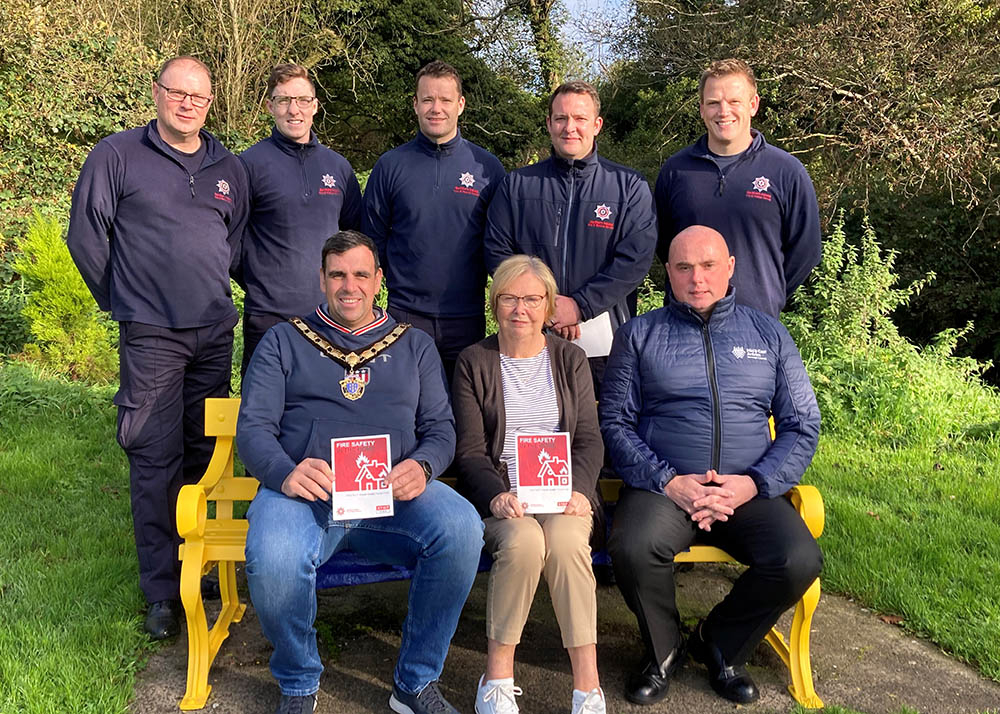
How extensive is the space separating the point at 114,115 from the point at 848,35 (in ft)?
32.9

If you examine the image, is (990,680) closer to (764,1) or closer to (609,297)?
(609,297)

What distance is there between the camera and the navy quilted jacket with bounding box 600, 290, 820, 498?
3.67 meters

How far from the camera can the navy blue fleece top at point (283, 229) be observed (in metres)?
4.70

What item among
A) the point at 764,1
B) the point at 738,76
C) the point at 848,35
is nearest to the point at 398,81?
the point at 764,1

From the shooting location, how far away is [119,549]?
15.9 ft

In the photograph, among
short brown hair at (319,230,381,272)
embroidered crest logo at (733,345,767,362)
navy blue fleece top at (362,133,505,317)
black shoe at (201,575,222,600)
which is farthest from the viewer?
navy blue fleece top at (362,133,505,317)

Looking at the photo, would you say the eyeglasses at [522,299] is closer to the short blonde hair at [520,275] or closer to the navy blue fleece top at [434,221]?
the short blonde hair at [520,275]

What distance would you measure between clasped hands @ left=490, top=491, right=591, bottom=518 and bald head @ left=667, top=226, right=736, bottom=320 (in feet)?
3.28

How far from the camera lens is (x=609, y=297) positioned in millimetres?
4254

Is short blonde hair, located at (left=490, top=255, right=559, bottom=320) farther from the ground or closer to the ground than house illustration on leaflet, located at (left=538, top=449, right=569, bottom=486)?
farther from the ground

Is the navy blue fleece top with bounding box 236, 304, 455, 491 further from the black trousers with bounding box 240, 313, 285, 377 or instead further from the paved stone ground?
the black trousers with bounding box 240, 313, 285, 377

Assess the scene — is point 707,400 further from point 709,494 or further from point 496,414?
point 496,414

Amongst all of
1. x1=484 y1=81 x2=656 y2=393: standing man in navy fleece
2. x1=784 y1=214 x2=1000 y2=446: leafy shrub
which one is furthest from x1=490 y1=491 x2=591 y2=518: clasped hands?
x1=784 y1=214 x2=1000 y2=446: leafy shrub

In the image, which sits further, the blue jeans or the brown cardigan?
the brown cardigan
